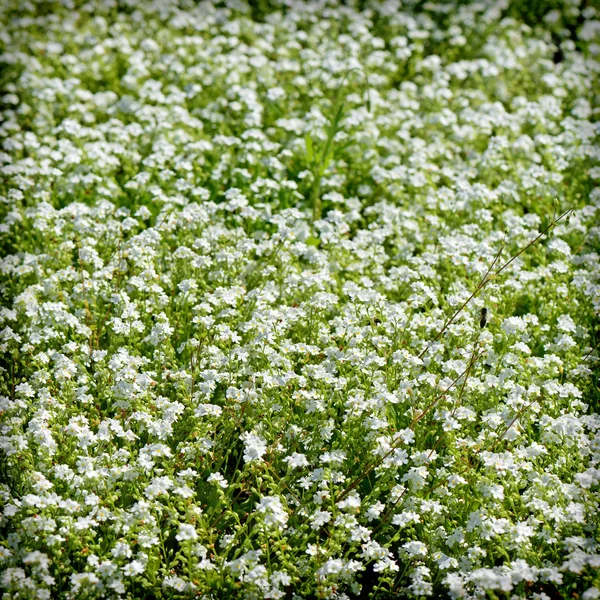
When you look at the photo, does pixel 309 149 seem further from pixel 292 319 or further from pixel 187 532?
pixel 187 532

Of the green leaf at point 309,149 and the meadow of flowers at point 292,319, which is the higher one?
the green leaf at point 309,149

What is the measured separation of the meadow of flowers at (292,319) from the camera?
13.3ft

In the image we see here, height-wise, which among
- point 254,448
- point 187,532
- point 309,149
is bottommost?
point 187,532

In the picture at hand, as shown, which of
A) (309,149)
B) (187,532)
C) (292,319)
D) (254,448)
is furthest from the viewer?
(309,149)

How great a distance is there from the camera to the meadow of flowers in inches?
159

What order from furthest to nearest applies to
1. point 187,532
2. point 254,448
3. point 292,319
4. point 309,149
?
point 309,149 → point 292,319 → point 254,448 → point 187,532

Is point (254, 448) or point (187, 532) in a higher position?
point (254, 448)

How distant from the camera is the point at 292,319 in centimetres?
514

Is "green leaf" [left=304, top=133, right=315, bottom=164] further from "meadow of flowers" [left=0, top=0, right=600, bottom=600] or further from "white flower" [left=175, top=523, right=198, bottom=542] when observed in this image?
"white flower" [left=175, top=523, right=198, bottom=542]

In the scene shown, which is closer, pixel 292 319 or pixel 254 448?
pixel 254 448

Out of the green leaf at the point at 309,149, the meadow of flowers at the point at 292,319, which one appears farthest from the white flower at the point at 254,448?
the green leaf at the point at 309,149

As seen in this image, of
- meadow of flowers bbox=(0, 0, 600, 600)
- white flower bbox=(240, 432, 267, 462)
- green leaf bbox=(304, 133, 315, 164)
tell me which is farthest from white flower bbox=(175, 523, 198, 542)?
green leaf bbox=(304, 133, 315, 164)

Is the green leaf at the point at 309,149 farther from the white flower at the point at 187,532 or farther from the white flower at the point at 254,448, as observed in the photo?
the white flower at the point at 187,532

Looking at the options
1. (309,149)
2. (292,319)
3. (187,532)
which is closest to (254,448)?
(187,532)
